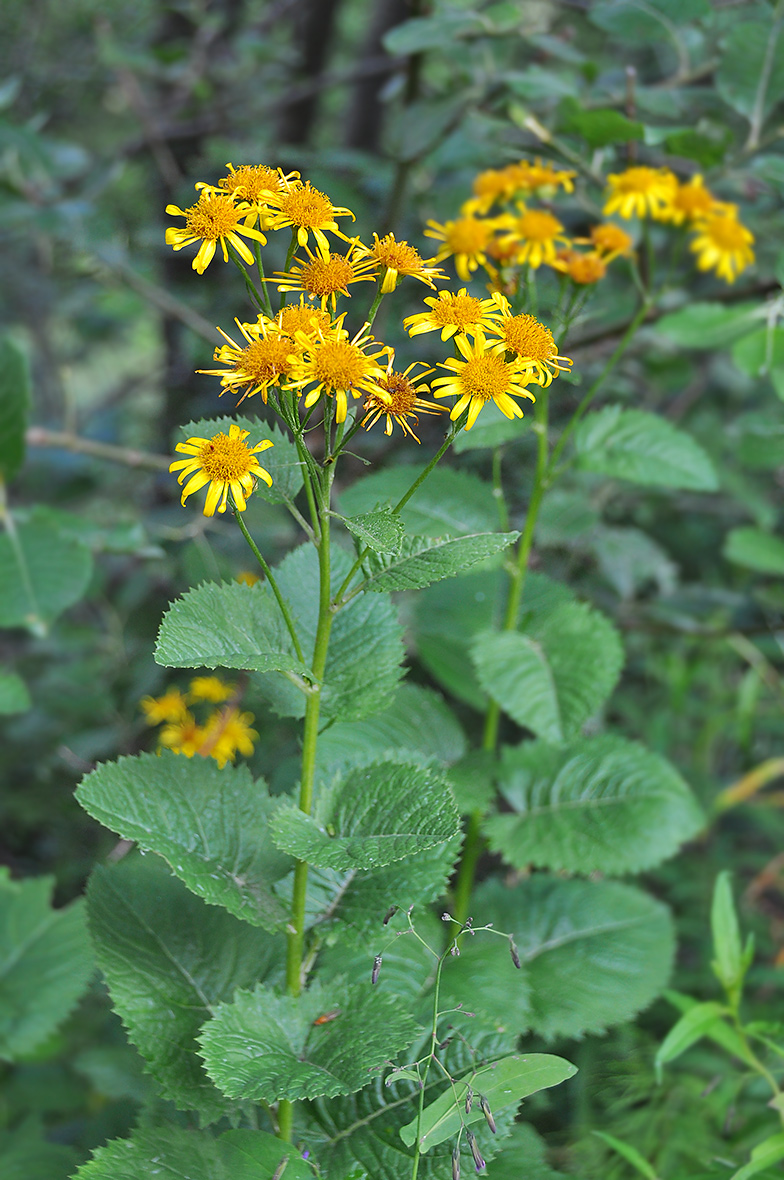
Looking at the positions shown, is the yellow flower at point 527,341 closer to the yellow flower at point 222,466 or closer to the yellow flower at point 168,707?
Answer: the yellow flower at point 222,466

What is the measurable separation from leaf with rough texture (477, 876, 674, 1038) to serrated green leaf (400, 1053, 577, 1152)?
24 cm

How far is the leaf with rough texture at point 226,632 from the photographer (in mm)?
562

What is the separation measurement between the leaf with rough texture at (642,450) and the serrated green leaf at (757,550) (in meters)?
0.40

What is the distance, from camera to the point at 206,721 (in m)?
1.40

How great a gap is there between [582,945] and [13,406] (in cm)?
102

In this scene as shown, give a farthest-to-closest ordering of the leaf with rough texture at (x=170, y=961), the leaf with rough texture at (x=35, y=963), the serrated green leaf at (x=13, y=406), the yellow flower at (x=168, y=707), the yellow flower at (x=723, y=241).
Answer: the yellow flower at (x=168, y=707), the serrated green leaf at (x=13, y=406), the yellow flower at (x=723, y=241), the leaf with rough texture at (x=35, y=963), the leaf with rough texture at (x=170, y=961)

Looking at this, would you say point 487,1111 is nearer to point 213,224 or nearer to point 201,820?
point 201,820

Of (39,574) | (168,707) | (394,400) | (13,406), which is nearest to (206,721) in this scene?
(168,707)

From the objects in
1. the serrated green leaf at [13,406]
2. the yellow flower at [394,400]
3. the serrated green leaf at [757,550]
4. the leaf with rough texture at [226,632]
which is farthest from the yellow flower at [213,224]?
the serrated green leaf at [757,550]

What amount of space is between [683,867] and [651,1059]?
1.54ft

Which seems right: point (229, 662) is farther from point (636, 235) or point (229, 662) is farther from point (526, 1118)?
point (636, 235)

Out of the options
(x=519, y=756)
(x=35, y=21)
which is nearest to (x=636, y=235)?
(x=519, y=756)

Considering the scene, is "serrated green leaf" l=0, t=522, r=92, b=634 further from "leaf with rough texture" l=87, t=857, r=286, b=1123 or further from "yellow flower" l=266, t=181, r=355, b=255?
"yellow flower" l=266, t=181, r=355, b=255

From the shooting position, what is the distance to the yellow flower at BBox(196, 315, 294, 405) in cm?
57
